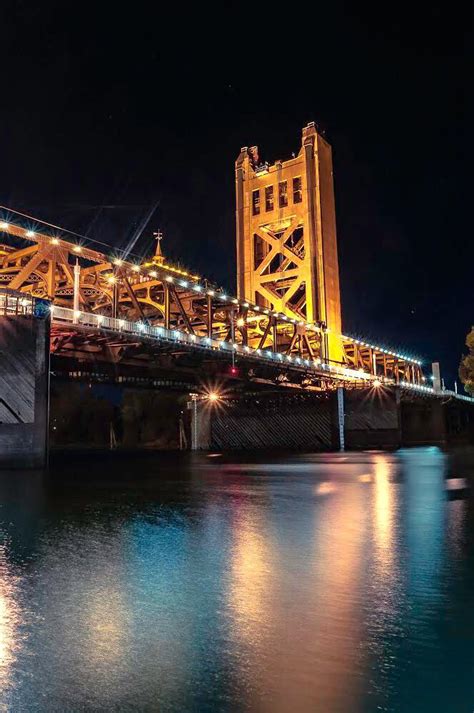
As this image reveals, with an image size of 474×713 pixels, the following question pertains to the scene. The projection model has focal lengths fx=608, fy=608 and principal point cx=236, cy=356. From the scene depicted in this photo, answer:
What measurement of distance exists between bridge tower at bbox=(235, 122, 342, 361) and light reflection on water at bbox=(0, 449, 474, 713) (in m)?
83.4

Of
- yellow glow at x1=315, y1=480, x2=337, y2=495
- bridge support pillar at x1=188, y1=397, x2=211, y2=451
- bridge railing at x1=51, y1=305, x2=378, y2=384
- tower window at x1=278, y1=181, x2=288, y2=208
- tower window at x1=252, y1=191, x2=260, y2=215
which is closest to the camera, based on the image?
yellow glow at x1=315, y1=480, x2=337, y2=495

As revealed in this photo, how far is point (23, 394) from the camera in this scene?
33.1m

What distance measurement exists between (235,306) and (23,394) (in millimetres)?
43463

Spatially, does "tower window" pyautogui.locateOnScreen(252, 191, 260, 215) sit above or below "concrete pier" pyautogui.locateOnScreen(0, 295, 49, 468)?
above

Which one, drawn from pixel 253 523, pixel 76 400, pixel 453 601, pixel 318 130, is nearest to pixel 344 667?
pixel 453 601

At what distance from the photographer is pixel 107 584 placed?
7840 mm

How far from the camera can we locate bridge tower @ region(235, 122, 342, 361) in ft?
326

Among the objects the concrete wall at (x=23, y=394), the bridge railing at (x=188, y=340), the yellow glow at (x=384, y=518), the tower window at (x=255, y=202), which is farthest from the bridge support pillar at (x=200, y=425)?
the yellow glow at (x=384, y=518)

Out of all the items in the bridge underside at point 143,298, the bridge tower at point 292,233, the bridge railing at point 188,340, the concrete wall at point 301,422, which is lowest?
the concrete wall at point 301,422

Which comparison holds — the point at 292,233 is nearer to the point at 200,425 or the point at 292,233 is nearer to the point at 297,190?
the point at 297,190

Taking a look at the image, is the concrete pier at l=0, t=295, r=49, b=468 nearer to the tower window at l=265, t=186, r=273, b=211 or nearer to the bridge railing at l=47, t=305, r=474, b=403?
the bridge railing at l=47, t=305, r=474, b=403

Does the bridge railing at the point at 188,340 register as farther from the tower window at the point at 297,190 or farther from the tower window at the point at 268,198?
the tower window at the point at 268,198

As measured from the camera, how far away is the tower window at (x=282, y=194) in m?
108

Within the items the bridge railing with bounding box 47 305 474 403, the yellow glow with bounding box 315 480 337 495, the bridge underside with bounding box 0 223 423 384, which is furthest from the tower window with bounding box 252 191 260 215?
the yellow glow with bounding box 315 480 337 495
